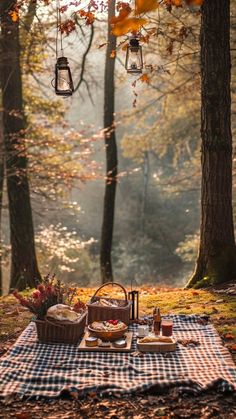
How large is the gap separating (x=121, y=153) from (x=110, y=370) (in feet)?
102

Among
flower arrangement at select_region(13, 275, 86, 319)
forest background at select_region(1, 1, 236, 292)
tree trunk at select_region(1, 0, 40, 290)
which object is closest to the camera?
flower arrangement at select_region(13, 275, 86, 319)

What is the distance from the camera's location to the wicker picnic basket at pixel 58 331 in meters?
5.34

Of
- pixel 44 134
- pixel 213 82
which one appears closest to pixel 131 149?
pixel 44 134

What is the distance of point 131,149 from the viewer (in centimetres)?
1802

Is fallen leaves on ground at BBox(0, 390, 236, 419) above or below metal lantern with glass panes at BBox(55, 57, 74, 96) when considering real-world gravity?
below

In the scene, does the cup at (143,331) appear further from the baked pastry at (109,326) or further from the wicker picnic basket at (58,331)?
the wicker picnic basket at (58,331)

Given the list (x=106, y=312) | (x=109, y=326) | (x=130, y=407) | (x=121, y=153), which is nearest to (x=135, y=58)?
(x=106, y=312)

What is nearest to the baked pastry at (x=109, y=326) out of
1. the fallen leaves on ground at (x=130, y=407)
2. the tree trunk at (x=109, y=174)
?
the fallen leaves on ground at (x=130, y=407)

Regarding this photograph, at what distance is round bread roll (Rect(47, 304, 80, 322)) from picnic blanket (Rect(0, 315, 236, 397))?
275 millimetres

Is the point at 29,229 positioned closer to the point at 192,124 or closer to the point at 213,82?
the point at 213,82

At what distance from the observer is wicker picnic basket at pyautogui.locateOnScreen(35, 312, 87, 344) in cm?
534

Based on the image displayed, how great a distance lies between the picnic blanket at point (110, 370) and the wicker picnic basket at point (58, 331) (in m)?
0.07

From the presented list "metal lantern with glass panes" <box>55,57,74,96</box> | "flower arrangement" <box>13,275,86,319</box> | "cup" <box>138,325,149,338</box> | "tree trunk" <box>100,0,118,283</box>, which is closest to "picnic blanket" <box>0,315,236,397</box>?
"cup" <box>138,325,149,338</box>

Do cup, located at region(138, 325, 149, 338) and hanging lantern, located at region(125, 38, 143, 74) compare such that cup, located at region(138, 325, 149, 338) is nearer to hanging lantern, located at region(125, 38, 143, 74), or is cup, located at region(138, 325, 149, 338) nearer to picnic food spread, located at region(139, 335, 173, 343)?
picnic food spread, located at region(139, 335, 173, 343)
